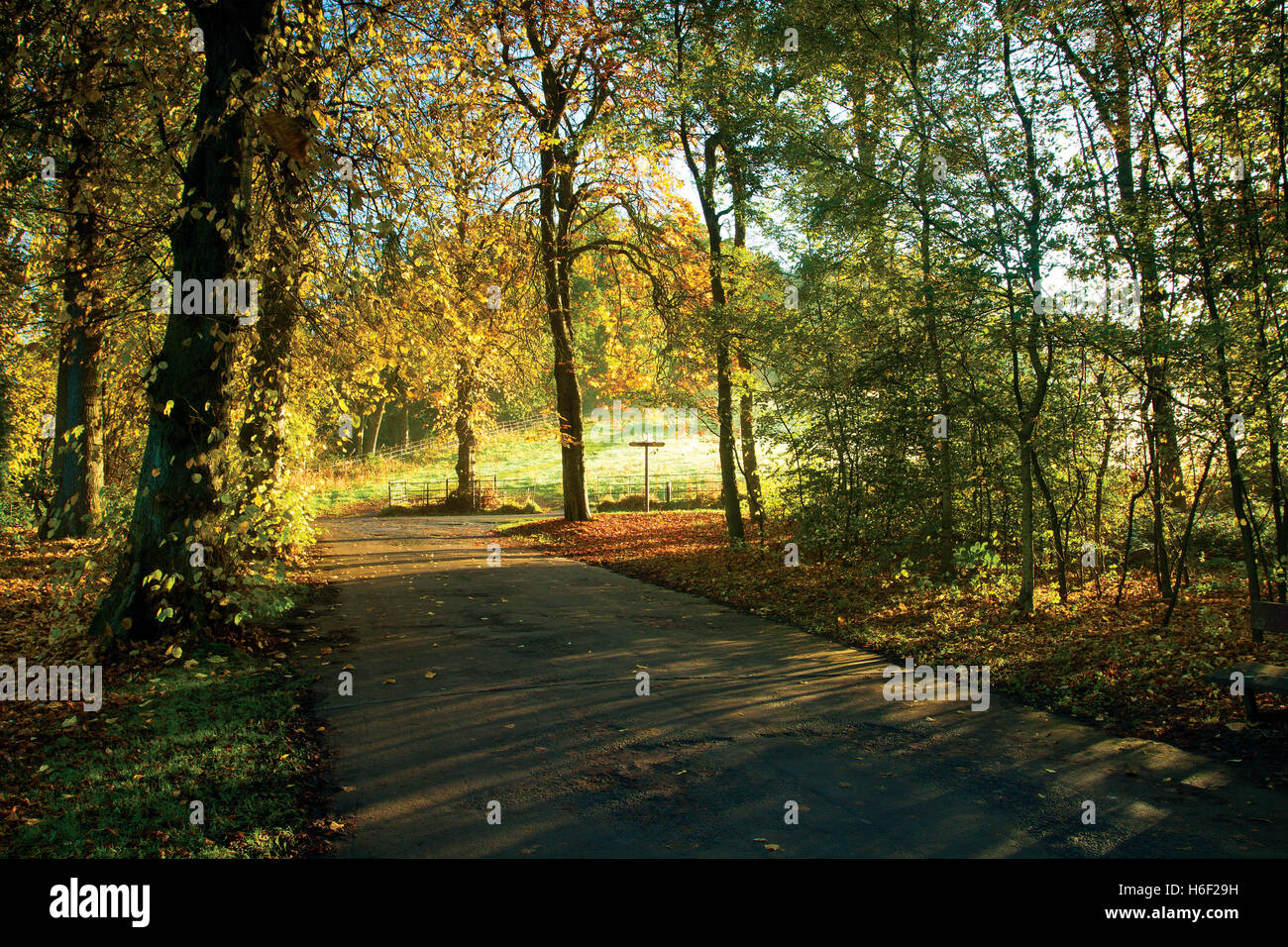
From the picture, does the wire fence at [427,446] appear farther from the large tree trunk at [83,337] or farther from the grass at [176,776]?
the grass at [176,776]

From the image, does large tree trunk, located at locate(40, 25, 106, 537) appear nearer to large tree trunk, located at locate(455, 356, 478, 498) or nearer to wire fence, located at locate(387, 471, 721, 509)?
large tree trunk, located at locate(455, 356, 478, 498)

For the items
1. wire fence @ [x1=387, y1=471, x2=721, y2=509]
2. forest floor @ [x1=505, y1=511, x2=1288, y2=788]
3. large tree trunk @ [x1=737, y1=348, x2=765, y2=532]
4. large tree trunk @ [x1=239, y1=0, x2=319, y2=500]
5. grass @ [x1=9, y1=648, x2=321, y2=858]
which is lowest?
forest floor @ [x1=505, y1=511, x2=1288, y2=788]

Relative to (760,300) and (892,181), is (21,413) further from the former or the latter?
(892,181)

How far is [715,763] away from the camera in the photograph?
567 centimetres

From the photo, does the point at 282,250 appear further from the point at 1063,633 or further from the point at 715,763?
the point at 1063,633

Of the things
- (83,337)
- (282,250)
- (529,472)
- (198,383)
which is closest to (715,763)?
(198,383)

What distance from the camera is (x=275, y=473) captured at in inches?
495

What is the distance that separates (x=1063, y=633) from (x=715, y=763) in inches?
243

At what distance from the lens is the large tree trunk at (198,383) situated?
26.0 ft

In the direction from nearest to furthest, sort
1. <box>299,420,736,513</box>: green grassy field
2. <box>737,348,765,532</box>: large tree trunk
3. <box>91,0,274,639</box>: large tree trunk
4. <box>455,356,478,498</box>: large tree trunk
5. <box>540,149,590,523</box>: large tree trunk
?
<box>91,0,274,639</box>: large tree trunk → <box>737,348,765,532</box>: large tree trunk → <box>540,149,590,523</box>: large tree trunk → <box>455,356,478,498</box>: large tree trunk → <box>299,420,736,513</box>: green grassy field

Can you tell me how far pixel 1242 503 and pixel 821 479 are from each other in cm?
604

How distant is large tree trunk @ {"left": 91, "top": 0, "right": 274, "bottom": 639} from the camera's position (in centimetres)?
793

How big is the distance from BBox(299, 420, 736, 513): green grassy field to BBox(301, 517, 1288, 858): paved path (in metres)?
24.6

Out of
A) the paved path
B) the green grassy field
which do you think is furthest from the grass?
the green grassy field
